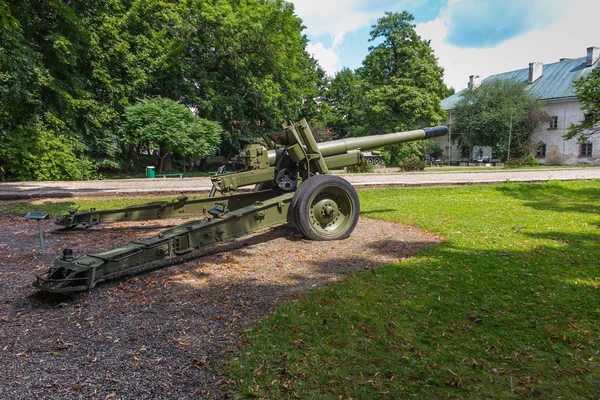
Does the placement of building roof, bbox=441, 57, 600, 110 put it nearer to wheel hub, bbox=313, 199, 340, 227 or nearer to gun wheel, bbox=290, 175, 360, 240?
gun wheel, bbox=290, 175, 360, 240

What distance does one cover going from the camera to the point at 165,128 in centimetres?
1802

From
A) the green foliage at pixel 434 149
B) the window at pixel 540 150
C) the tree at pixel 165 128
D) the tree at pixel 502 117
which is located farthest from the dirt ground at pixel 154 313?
the window at pixel 540 150

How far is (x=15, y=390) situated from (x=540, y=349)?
354cm

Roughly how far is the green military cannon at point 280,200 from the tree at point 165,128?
11752 mm

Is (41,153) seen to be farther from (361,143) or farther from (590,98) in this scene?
(590,98)

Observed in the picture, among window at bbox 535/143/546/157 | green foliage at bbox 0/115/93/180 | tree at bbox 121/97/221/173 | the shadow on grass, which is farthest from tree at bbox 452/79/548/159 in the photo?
green foliage at bbox 0/115/93/180

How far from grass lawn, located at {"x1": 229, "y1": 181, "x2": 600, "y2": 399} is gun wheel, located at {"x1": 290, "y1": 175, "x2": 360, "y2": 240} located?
1.37m

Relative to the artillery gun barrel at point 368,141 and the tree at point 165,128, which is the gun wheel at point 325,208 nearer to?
the artillery gun barrel at point 368,141

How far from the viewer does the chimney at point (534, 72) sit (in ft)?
148

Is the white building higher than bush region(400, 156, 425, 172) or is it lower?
higher

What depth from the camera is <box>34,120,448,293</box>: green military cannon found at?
502 cm

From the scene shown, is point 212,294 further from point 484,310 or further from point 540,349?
point 540,349

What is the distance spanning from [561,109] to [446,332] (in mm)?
46590

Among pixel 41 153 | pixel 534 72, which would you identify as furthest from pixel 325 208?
pixel 534 72
